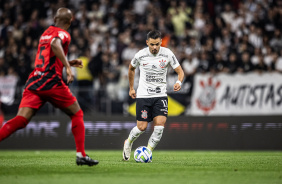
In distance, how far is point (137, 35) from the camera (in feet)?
63.4

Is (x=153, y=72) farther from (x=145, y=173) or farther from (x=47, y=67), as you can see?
(x=145, y=173)

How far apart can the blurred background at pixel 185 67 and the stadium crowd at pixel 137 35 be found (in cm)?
4

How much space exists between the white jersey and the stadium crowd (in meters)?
5.56

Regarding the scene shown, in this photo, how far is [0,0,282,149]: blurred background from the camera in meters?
15.2

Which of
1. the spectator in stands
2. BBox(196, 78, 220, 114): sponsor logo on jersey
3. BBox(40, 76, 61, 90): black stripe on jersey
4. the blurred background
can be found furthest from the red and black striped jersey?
the spectator in stands

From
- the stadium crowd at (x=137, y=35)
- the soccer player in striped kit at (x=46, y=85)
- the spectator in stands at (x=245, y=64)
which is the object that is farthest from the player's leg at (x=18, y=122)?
the spectator in stands at (x=245, y=64)

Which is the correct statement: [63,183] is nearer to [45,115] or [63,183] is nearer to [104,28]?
[45,115]

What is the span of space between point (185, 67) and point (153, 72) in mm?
6583

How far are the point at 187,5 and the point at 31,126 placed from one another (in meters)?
7.88

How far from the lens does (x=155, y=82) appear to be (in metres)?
10.1

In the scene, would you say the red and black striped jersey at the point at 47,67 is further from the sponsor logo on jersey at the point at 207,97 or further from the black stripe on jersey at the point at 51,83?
the sponsor logo on jersey at the point at 207,97

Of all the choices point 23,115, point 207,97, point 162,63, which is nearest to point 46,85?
point 23,115

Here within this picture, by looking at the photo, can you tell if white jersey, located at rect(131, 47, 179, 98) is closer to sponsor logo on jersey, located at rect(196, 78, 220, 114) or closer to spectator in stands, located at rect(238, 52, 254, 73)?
sponsor logo on jersey, located at rect(196, 78, 220, 114)

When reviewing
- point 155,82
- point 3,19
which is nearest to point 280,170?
point 155,82
